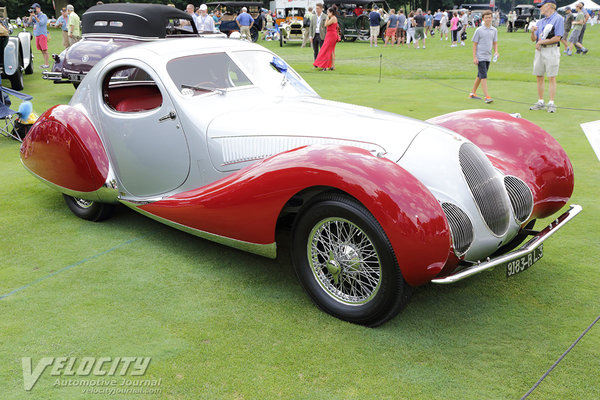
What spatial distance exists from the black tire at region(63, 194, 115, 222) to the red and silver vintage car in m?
0.02

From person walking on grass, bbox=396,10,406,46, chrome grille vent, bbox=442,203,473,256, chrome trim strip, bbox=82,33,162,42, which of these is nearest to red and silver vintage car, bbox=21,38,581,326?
chrome grille vent, bbox=442,203,473,256

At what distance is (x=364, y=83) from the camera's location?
14.4 meters

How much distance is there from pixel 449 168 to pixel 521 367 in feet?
4.09

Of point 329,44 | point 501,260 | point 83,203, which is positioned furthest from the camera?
point 329,44

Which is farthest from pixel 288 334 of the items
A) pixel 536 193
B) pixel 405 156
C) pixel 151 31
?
pixel 151 31

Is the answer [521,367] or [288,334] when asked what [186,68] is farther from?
[521,367]

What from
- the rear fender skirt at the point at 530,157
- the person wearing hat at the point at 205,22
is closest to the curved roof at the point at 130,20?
the person wearing hat at the point at 205,22

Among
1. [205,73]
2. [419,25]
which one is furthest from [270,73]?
[419,25]

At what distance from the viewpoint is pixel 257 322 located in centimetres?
345

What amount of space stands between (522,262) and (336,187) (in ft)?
4.13

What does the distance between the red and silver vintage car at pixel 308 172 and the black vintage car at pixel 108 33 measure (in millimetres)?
6332

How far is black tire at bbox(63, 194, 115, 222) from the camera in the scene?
519 cm

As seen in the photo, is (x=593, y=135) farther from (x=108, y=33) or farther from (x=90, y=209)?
(x=108, y=33)

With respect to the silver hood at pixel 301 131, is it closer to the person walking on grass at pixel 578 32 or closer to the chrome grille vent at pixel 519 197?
the chrome grille vent at pixel 519 197
